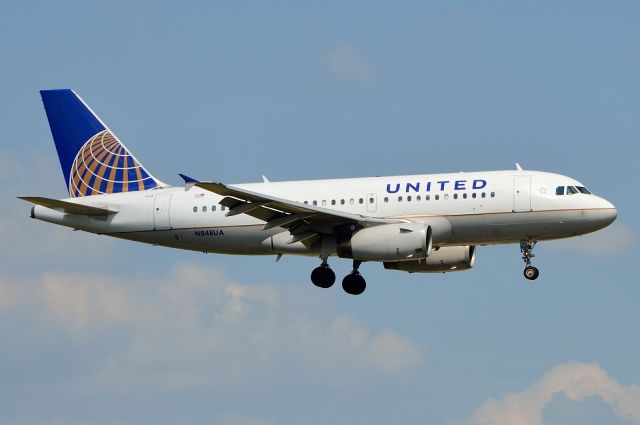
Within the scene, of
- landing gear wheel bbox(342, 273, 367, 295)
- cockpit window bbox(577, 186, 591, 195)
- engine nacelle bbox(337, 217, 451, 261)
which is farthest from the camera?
landing gear wheel bbox(342, 273, 367, 295)

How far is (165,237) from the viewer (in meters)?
58.3

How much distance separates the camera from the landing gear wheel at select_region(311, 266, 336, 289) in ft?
186

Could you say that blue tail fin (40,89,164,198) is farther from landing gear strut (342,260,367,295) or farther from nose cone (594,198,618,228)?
nose cone (594,198,618,228)

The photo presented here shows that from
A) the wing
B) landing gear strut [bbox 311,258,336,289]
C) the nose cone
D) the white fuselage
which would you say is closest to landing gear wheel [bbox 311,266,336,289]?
landing gear strut [bbox 311,258,336,289]

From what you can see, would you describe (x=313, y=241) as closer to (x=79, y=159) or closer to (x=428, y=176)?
(x=428, y=176)

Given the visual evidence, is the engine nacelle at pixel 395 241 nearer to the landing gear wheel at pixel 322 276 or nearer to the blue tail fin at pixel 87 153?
the landing gear wheel at pixel 322 276

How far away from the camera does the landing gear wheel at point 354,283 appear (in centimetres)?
5797

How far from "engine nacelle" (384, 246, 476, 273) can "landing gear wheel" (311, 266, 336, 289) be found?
395cm

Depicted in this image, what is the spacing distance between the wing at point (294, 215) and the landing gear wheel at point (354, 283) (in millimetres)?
2732

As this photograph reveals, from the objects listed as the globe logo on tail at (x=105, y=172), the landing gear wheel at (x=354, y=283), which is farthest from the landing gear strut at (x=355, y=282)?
the globe logo on tail at (x=105, y=172)

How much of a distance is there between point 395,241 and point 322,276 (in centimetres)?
437

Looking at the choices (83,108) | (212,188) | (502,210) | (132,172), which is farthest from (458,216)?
(83,108)

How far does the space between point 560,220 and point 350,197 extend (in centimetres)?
836

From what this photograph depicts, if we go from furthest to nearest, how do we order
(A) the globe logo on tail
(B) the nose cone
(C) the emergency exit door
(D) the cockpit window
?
(A) the globe logo on tail → (D) the cockpit window → (B) the nose cone → (C) the emergency exit door
